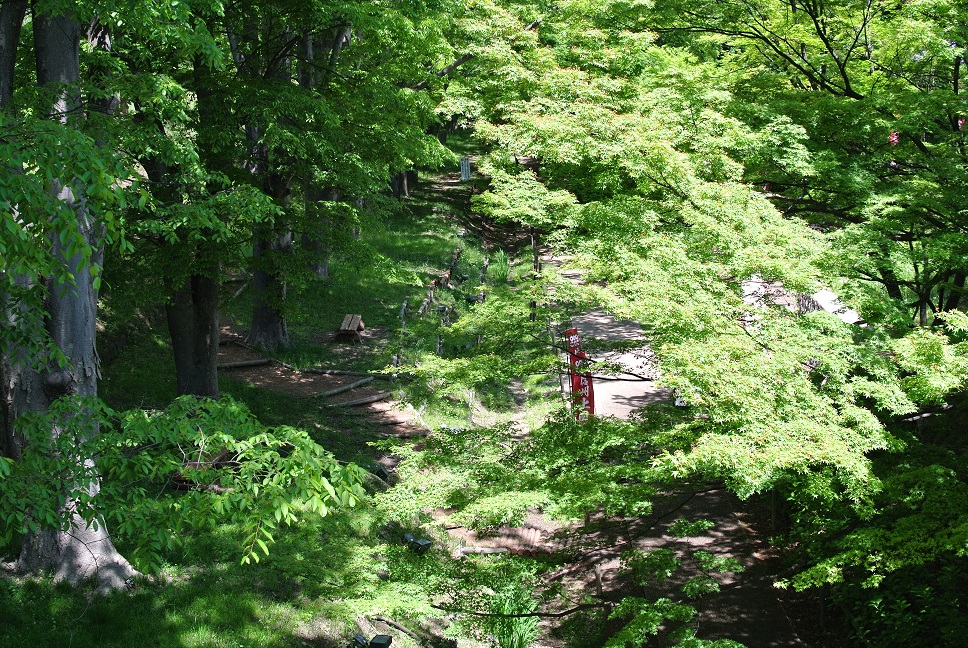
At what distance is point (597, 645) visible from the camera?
966 cm

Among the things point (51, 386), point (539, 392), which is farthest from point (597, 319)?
point (51, 386)

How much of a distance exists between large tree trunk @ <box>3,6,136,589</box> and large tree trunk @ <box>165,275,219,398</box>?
148 inches

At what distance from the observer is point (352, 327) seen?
18422 millimetres

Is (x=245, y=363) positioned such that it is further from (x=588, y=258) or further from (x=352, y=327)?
(x=588, y=258)

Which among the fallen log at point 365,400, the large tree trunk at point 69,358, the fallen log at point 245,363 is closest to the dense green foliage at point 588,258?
the large tree trunk at point 69,358

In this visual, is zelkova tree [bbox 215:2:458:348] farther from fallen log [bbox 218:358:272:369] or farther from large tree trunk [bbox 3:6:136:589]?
large tree trunk [bbox 3:6:136:589]

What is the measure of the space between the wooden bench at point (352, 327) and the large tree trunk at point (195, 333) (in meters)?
6.68

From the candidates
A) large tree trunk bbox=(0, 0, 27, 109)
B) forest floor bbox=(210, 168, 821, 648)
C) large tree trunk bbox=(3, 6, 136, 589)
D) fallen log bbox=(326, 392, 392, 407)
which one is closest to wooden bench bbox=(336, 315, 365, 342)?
forest floor bbox=(210, 168, 821, 648)

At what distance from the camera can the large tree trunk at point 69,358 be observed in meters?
7.14

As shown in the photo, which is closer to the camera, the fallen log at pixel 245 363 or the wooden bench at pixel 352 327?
the fallen log at pixel 245 363

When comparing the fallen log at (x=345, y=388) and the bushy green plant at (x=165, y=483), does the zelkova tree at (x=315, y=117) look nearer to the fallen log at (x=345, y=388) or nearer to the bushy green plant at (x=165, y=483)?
the fallen log at (x=345, y=388)

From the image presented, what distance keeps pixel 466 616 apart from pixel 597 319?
13.5 m

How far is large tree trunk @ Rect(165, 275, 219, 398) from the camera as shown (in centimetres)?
1153

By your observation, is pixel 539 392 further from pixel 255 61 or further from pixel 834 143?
pixel 255 61
